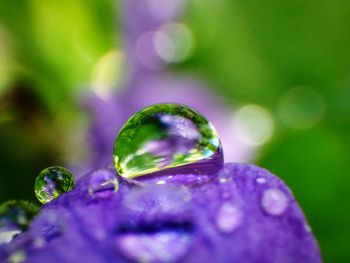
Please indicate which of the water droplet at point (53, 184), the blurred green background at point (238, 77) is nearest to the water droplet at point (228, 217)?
the water droplet at point (53, 184)

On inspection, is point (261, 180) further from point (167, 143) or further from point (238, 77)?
point (238, 77)

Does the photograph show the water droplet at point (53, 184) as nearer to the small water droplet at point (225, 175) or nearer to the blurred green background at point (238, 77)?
the small water droplet at point (225, 175)

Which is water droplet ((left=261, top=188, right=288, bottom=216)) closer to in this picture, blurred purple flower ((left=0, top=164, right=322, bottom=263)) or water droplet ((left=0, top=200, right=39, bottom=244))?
blurred purple flower ((left=0, top=164, right=322, bottom=263))

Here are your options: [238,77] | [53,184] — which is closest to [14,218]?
[53,184]

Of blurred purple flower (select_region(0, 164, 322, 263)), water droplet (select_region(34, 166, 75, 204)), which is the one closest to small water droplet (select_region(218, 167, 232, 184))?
blurred purple flower (select_region(0, 164, 322, 263))

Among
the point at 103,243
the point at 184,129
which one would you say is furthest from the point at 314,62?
the point at 103,243
